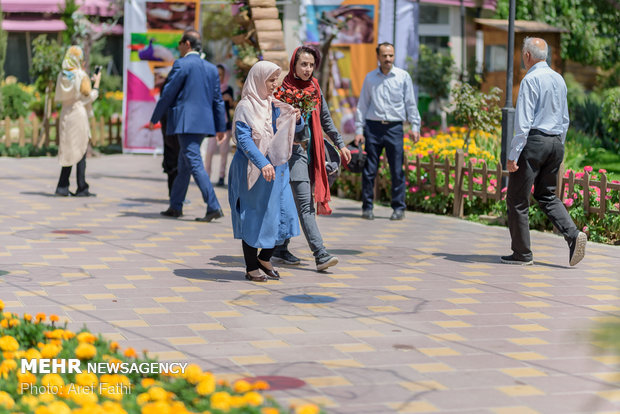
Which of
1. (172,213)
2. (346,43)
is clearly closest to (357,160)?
(172,213)

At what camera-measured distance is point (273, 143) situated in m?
7.11

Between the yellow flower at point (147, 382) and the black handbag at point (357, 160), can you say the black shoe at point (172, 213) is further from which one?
the yellow flower at point (147, 382)

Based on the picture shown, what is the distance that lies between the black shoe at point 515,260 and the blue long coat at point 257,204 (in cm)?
208

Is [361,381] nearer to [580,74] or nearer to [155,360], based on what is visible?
[155,360]

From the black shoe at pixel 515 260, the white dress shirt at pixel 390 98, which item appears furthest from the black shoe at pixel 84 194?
the black shoe at pixel 515 260

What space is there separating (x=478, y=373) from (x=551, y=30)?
18.7m

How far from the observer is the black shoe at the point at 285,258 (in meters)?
8.05

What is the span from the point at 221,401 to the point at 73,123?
9.78 meters

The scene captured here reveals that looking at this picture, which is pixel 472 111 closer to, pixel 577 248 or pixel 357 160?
pixel 357 160

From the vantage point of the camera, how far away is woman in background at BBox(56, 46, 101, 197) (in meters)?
12.7

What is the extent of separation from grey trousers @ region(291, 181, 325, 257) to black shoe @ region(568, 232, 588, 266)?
2028 mm

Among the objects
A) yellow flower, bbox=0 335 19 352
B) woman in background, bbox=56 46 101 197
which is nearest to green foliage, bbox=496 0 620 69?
woman in background, bbox=56 46 101 197

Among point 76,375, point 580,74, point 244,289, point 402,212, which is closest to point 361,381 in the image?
point 76,375

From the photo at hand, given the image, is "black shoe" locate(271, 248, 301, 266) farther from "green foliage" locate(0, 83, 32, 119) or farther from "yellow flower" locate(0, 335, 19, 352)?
"green foliage" locate(0, 83, 32, 119)
